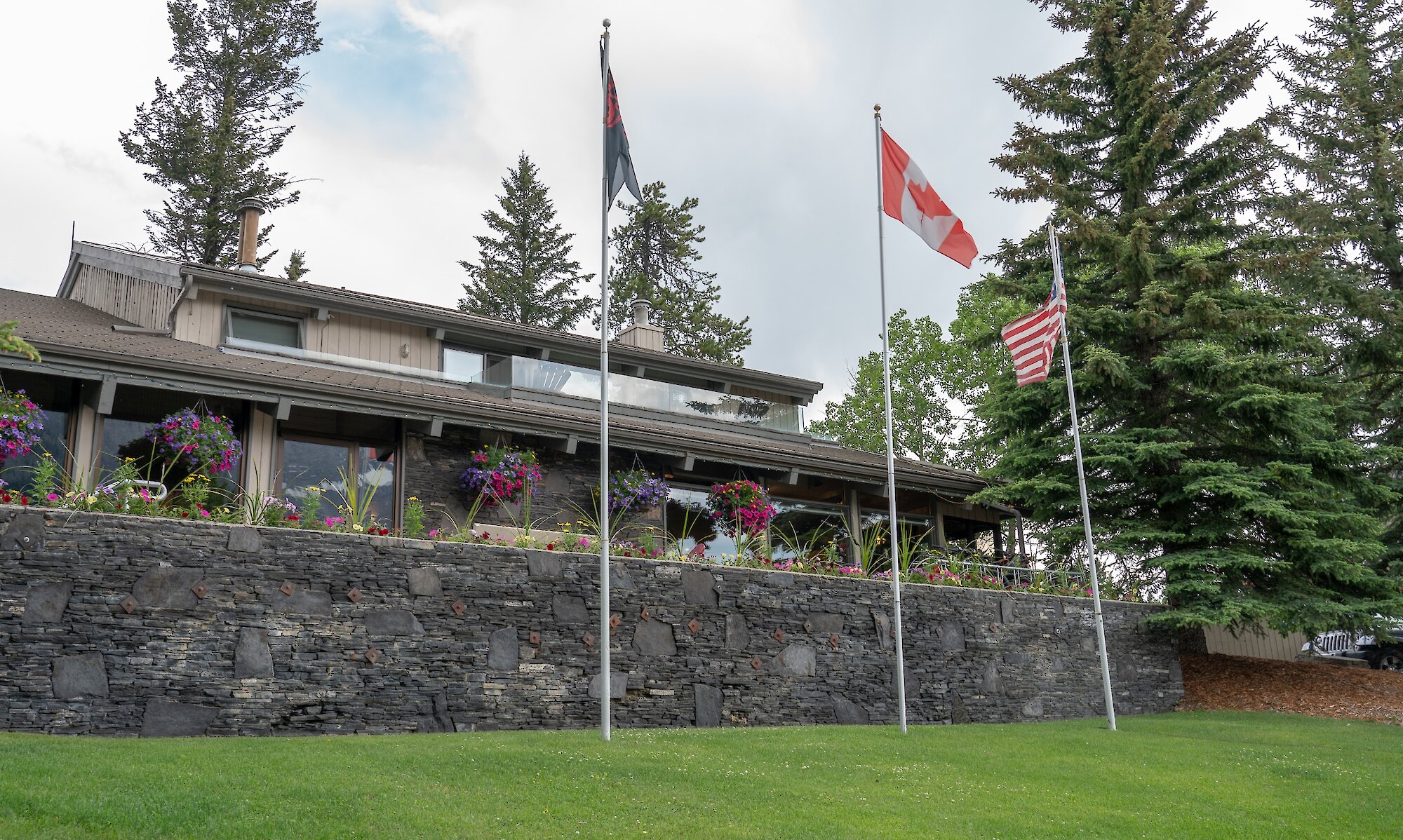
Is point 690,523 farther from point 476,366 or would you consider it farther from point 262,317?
point 262,317

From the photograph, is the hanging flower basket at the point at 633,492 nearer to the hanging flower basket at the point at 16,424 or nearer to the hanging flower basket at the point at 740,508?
the hanging flower basket at the point at 740,508

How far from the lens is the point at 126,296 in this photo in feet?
60.3

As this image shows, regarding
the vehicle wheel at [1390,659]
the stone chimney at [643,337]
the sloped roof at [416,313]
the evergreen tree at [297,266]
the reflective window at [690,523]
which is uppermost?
the evergreen tree at [297,266]

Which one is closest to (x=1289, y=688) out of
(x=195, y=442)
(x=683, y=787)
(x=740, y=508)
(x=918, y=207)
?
(x=740, y=508)

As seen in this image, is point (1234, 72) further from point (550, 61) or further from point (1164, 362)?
point (550, 61)

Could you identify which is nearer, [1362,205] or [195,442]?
[195,442]

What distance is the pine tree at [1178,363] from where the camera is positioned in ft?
58.5

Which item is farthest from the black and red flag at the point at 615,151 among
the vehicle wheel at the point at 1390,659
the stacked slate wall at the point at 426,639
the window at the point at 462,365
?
the vehicle wheel at the point at 1390,659

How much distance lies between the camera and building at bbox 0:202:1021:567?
42.7ft

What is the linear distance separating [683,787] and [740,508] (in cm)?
878

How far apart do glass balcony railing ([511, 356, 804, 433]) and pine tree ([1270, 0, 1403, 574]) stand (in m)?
10.2

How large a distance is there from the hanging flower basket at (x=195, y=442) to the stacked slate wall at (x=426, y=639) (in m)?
2.42

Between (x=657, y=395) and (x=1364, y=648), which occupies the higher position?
(x=657, y=395)

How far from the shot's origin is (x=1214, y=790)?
965cm
